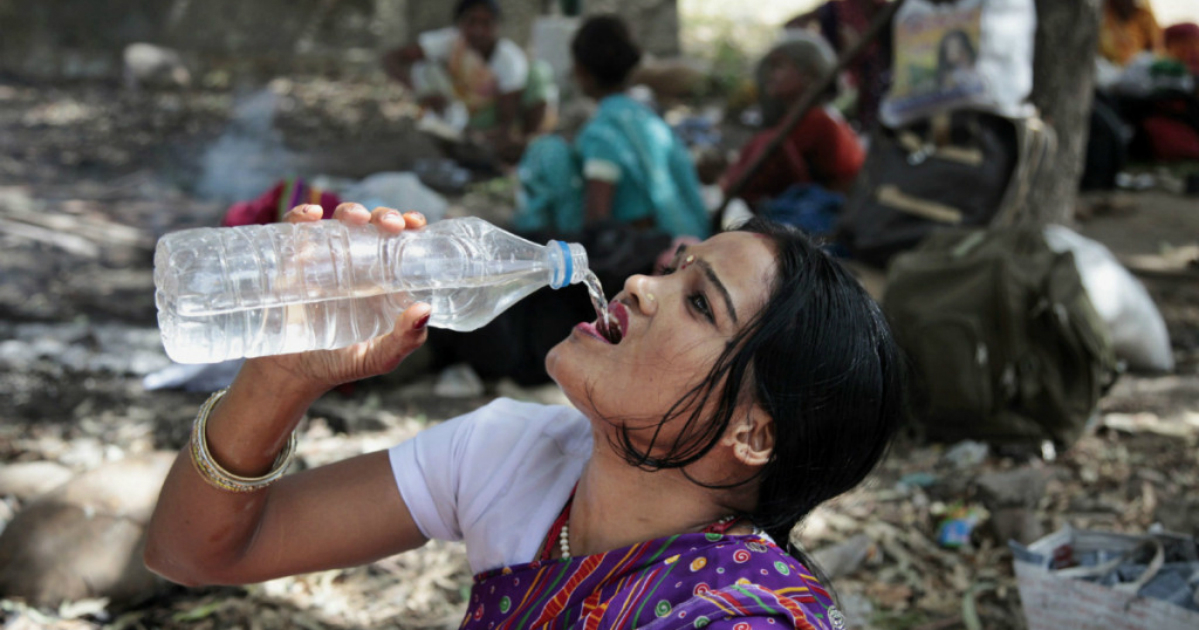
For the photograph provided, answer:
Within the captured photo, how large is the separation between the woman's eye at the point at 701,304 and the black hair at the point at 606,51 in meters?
4.42

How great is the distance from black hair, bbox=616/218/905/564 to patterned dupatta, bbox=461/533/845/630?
149mm

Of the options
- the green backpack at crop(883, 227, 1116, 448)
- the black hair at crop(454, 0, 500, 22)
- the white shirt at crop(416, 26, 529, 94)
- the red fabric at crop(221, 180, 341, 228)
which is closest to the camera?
the green backpack at crop(883, 227, 1116, 448)

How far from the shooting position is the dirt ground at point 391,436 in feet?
10.2

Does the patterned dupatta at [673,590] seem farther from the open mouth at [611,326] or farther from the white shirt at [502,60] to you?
the white shirt at [502,60]

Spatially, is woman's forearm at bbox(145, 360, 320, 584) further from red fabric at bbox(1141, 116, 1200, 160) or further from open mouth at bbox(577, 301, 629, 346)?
red fabric at bbox(1141, 116, 1200, 160)

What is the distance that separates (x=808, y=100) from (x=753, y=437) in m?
4.23

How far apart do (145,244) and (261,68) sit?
6.64m

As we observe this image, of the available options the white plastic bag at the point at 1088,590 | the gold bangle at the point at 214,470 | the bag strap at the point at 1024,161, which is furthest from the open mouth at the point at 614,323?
the bag strap at the point at 1024,161

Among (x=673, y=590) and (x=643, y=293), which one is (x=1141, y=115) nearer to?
(x=643, y=293)

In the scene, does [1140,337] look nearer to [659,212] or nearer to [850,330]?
[659,212]

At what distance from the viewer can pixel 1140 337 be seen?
15.1 feet

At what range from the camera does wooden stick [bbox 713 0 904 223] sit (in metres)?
5.44

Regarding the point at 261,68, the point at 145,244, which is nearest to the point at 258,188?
the point at 145,244

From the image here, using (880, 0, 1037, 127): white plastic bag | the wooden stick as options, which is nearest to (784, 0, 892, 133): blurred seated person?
the wooden stick
